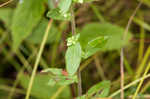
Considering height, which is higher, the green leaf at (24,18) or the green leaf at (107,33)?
the green leaf at (24,18)

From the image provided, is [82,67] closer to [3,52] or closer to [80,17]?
[80,17]

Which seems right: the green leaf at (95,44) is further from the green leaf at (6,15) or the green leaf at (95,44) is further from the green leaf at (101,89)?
the green leaf at (6,15)

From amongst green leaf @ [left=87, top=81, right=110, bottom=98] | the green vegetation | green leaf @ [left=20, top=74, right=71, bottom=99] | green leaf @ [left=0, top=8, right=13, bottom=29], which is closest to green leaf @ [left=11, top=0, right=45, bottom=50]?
the green vegetation

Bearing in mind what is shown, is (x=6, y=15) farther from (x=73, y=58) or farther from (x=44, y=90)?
(x=73, y=58)

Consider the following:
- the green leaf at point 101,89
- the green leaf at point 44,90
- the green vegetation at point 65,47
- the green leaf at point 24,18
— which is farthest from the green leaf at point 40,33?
the green leaf at point 101,89

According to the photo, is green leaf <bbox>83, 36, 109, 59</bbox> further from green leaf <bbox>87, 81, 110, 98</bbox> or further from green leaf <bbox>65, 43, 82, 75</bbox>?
green leaf <bbox>87, 81, 110, 98</bbox>
